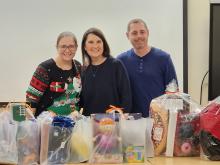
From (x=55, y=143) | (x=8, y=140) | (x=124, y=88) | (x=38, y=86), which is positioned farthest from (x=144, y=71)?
(x=8, y=140)

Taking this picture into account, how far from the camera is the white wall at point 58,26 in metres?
2.99

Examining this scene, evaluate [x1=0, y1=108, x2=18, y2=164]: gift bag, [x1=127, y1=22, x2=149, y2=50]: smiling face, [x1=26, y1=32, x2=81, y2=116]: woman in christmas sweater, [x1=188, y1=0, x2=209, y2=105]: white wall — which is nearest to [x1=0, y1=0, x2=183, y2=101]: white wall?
[x1=188, y1=0, x2=209, y2=105]: white wall

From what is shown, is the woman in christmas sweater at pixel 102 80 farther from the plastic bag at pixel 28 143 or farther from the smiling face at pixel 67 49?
the plastic bag at pixel 28 143

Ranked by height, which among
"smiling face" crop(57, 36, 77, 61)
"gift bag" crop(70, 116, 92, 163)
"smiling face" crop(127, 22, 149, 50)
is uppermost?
"smiling face" crop(127, 22, 149, 50)

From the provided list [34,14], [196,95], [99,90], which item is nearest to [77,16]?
[34,14]

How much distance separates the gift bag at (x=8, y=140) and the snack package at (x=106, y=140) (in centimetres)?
34

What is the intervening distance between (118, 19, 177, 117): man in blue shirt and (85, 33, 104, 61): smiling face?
0.30m

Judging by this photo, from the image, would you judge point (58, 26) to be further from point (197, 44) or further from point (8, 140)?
point (8, 140)

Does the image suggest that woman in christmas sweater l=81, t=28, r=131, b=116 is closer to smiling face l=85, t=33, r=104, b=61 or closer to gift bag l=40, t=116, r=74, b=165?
smiling face l=85, t=33, r=104, b=61

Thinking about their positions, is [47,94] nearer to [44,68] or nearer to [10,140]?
A: [44,68]

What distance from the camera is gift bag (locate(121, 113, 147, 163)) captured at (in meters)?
1.51

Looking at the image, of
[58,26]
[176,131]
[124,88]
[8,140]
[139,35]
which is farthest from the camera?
[58,26]

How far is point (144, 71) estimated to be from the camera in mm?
2359

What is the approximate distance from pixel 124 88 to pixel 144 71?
0.26 metres
